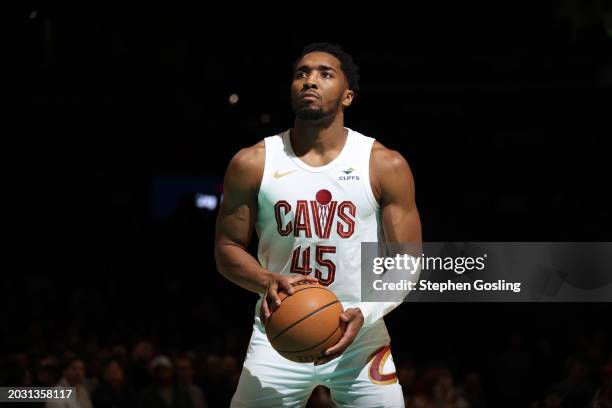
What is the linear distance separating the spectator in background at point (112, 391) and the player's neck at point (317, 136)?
3.94 metres

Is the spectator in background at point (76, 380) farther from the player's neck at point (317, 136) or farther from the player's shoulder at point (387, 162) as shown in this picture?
the player's shoulder at point (387, 162)

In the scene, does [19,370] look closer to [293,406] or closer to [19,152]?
[293,406]

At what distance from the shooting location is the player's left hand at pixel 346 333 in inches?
200

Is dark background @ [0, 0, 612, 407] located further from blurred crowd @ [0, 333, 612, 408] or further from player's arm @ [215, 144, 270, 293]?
player's arm @ [215, 144, 270, 293]

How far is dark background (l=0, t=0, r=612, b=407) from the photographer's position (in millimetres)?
11125

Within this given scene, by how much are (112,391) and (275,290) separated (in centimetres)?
428

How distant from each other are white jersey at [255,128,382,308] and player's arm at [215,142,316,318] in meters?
0.06

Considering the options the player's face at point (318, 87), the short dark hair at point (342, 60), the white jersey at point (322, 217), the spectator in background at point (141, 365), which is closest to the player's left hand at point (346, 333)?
the white jersey at point (322, 217)

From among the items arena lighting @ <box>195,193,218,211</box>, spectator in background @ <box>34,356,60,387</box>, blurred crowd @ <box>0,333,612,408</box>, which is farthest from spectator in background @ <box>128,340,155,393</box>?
arena lighting @ <box>195,193,218,211</box>

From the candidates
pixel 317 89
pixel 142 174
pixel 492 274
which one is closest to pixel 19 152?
pixel 142 174

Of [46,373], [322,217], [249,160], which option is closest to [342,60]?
[249,160]

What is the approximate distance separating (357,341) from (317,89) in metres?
1.22

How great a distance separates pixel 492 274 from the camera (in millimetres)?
9125

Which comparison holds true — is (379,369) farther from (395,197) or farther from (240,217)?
(240,217)
